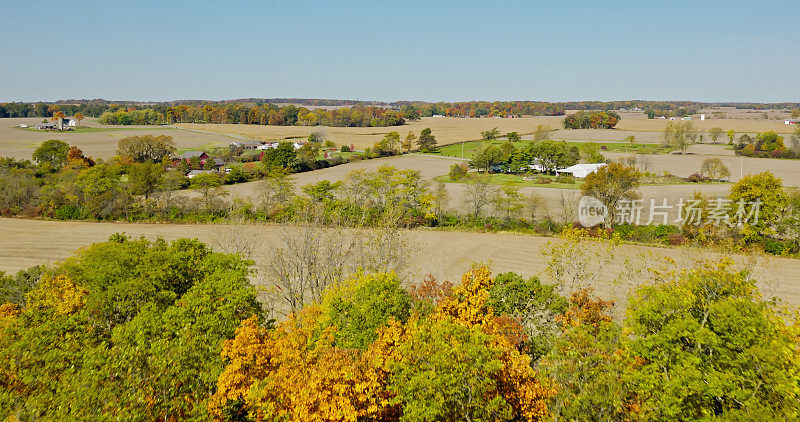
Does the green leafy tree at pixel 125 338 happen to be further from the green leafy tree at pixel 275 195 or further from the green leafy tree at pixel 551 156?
the green leafy tree at pixel 551 156

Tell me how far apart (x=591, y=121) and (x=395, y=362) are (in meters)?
166

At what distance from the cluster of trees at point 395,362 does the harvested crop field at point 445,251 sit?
11573 millimetres

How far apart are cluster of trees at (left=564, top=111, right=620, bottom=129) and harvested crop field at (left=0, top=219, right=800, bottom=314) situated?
12854 centimetres

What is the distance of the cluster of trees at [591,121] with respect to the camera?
508 ft

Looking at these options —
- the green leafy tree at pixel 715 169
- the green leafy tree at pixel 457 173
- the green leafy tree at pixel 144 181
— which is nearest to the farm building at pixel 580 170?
the green leafy tree at pixel 715 169

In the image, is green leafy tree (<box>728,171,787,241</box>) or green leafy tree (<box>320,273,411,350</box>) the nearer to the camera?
green leafy tree (<box>320,273,411,350</box>)

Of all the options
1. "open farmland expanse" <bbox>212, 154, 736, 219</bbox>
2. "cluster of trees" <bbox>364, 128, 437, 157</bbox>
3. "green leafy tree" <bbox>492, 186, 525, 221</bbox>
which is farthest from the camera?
"cluster of trees" <bbox>364, 128, 437, 157</bbox>

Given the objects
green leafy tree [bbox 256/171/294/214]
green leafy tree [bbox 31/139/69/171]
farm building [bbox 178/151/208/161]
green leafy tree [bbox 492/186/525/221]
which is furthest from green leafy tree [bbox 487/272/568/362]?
green leafy tree [bbox 31/139/69/171]

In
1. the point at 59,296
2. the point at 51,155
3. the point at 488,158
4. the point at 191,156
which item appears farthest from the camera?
the point at 191,156

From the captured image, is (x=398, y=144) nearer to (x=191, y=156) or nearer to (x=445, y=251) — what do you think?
(x=191, y=156)

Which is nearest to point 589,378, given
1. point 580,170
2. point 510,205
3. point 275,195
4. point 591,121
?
point 510,205

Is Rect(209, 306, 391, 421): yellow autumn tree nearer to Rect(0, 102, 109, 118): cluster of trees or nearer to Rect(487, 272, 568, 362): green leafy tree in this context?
Rect(487, 272, 568, 362): green leafy tree

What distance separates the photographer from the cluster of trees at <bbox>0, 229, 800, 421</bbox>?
1162 cm

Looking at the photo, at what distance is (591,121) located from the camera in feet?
519
